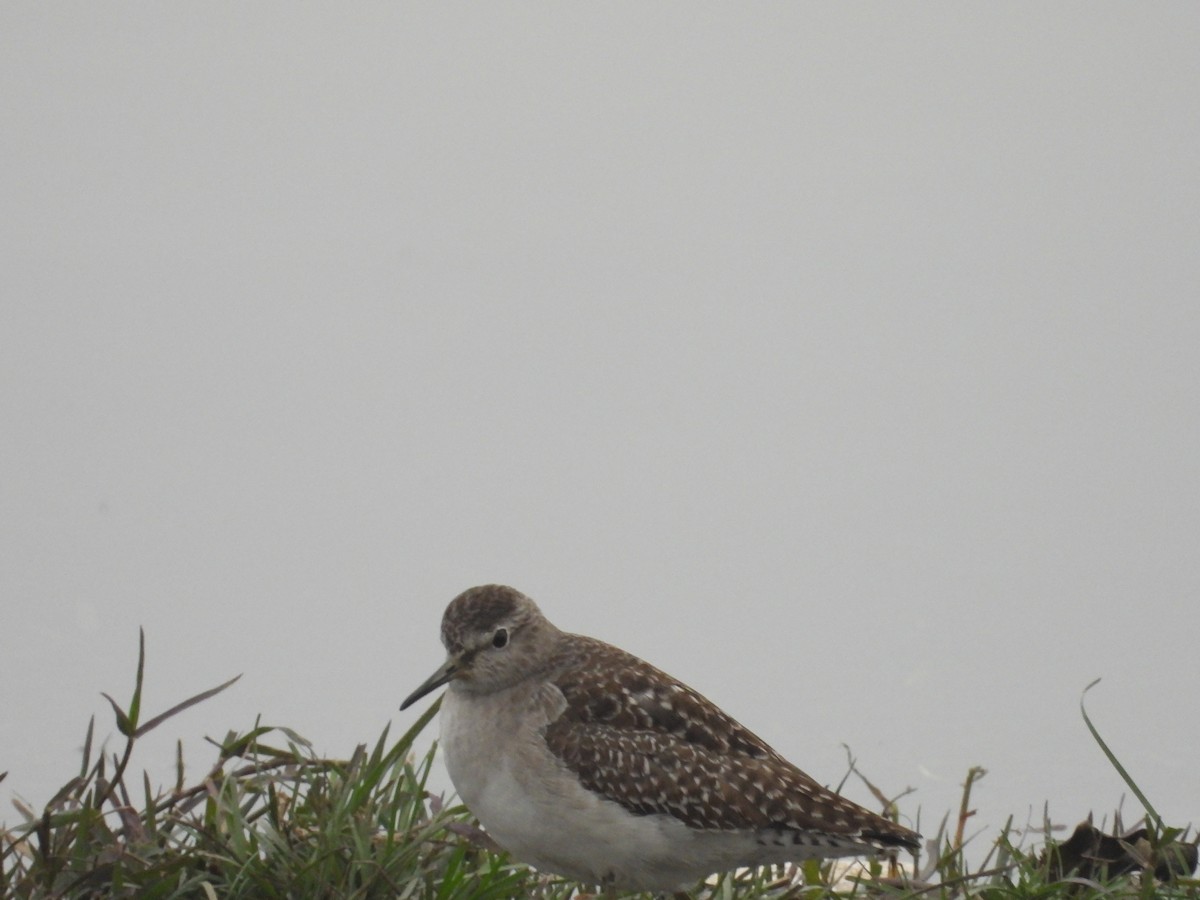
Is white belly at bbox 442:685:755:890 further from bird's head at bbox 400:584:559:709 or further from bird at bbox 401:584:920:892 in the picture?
bird's head at bbox 400:584:559:709

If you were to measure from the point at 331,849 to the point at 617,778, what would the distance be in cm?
144

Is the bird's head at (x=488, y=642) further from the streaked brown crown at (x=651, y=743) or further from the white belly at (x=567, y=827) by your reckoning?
the white belly at (x=567, y=827)

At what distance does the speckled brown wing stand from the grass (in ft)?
1.74

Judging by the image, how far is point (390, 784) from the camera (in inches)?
279

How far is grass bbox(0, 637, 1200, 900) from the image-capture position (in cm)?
630

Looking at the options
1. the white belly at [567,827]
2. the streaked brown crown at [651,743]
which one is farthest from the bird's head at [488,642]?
the white belly at [567,827]

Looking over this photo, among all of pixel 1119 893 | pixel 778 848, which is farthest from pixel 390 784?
pixel 1119 893

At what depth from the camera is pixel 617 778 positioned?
6.89 m

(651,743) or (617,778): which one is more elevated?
(651,743)

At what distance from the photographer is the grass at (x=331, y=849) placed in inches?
248

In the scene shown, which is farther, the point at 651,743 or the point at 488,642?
the point at 488,642

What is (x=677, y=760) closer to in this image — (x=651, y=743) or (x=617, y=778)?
(x=651, y=743)

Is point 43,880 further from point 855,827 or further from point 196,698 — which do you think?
point 855,827

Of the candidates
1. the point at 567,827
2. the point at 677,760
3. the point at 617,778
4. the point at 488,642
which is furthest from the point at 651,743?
the point at 488,642
